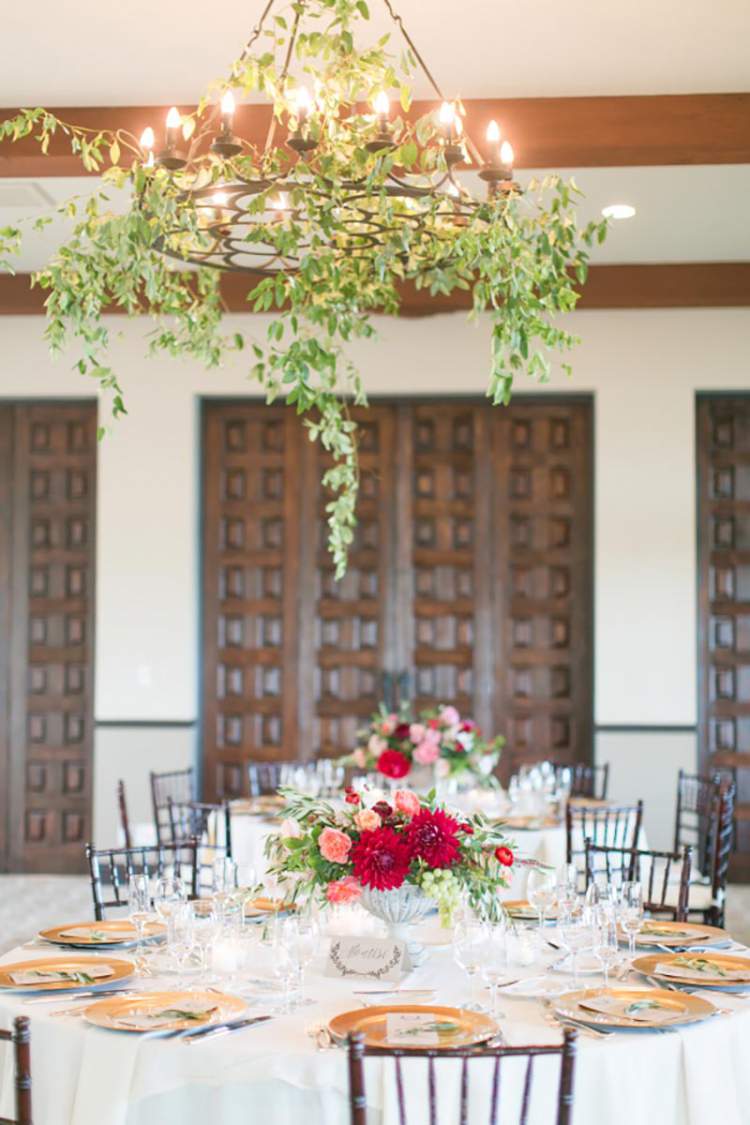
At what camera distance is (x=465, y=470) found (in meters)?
8.89

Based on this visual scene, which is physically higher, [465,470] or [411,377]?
[411,377]

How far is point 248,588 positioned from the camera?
8.96 meters

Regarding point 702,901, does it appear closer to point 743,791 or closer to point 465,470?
point 743,791

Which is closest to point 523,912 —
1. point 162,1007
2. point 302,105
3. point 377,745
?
point 162,1007

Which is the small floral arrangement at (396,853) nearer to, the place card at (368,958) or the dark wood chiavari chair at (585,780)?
the place card at (368,958)

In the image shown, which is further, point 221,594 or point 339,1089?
point 221,594

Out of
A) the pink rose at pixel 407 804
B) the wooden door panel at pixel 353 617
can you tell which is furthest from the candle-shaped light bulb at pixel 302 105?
the wooden door panel at pixel 353 617

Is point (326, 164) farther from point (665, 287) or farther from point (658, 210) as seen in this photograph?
point (665, 287)

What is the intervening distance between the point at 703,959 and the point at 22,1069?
1754 mm

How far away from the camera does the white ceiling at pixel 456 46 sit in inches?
194

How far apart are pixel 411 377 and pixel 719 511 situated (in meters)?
2.15

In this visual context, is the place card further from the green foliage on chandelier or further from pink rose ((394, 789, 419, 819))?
the green foliage on chandelier

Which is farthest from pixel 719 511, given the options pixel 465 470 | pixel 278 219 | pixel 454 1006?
pixel 454 1006

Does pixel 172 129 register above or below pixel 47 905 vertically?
above
